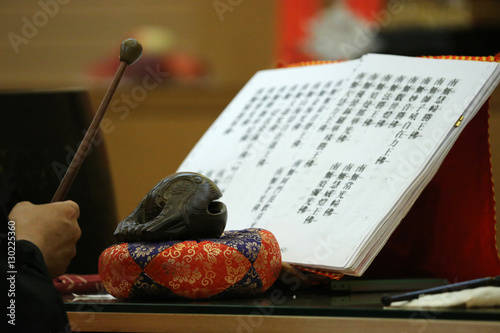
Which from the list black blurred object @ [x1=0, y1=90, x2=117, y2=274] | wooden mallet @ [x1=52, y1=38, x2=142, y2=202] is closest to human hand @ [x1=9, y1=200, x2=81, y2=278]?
wooden mallet @ [x1=52, y1=38, x2=142, y2=202]

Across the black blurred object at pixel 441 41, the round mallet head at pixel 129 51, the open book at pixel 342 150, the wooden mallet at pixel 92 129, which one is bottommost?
the black blurred object at pixel 441 41

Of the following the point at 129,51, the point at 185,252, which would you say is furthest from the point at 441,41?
the point at 185,252

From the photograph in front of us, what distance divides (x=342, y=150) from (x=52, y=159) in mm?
765

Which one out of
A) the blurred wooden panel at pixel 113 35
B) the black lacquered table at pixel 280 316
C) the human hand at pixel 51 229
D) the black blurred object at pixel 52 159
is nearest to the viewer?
the black lacquered table at pixel 280 316

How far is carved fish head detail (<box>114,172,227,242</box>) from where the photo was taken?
975mm

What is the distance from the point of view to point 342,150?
1.19 m

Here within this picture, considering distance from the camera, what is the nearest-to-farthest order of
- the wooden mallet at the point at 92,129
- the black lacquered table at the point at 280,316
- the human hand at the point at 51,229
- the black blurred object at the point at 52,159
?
1. the black lacquered table at the point at 280,316
2. the human hand at the point at 51,229
3. the wooden mallet at the point at 92,129
4. the black blurred object at the point at 52,159

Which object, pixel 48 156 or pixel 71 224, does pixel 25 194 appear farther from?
pixel 71 224

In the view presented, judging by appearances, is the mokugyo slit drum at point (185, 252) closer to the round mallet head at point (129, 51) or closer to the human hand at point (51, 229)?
the human hand at point (51, 229)

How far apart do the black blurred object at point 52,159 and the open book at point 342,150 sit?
30 centimetres

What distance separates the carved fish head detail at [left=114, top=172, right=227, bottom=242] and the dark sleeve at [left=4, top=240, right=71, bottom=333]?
176mm

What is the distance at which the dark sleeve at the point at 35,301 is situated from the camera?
2.62ft

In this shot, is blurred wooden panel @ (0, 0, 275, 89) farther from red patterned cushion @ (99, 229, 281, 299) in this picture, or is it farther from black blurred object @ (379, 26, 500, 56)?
red patterned cushion @ (99, 229, 281, 299)

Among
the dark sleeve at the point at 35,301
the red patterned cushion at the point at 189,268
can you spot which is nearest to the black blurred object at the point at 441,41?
the red patterned cushion at the point at 189,268
